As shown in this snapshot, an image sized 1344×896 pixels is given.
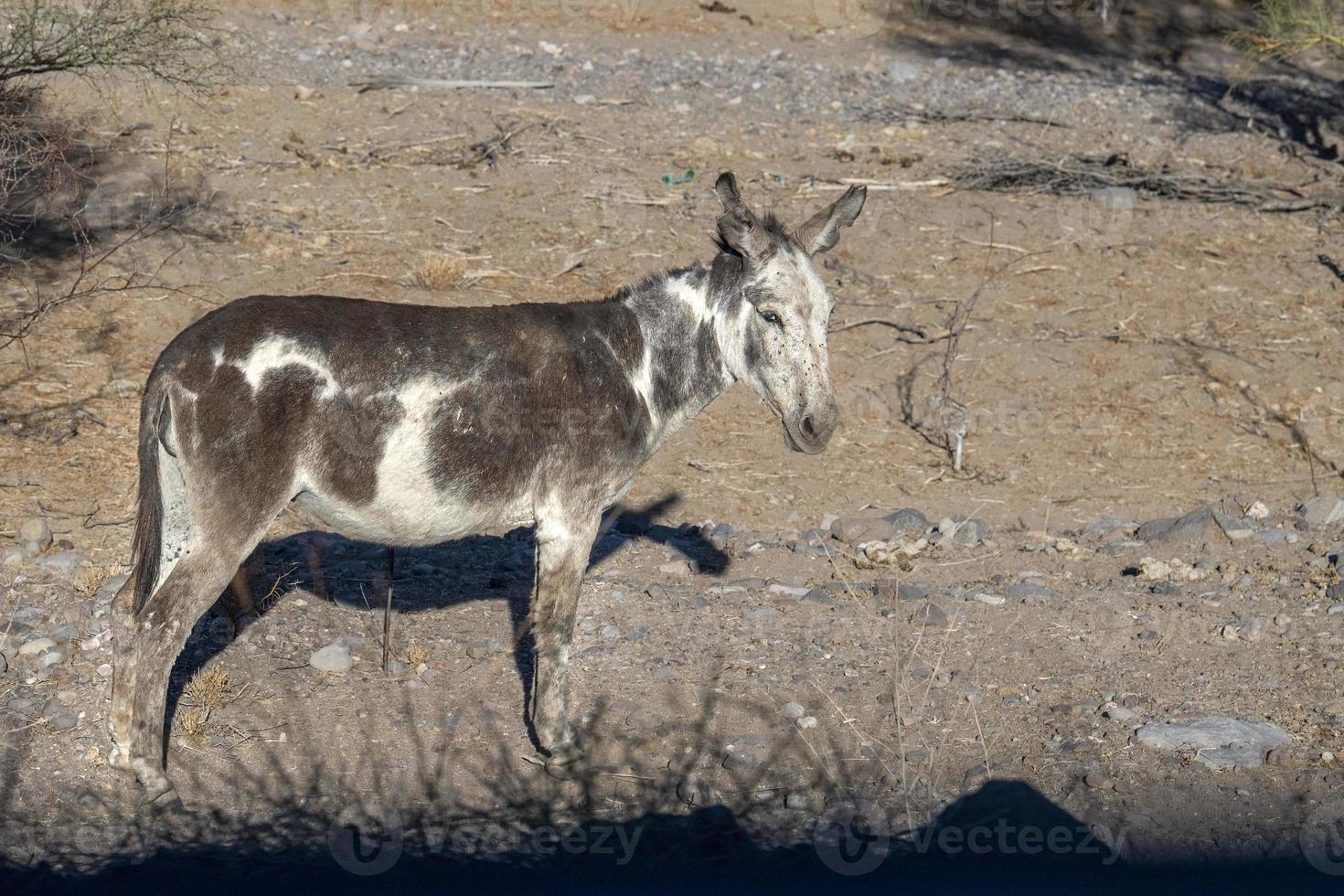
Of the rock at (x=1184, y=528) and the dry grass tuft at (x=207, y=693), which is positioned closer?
the dry grass tuft at (x=207, y=693)

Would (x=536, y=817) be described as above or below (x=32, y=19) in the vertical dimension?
below

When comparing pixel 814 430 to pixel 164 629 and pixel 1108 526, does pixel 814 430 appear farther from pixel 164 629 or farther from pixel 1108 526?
pixel 1108 526

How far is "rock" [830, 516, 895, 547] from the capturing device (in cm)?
944

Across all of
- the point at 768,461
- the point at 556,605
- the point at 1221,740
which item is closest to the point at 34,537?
the point at 556,605

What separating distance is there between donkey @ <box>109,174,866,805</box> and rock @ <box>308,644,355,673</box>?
1.26 m

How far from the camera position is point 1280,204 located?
14.6 meters

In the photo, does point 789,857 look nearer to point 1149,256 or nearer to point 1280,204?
point 1149,256

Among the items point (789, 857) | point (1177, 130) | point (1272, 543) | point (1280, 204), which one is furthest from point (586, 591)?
point (1177, 130)

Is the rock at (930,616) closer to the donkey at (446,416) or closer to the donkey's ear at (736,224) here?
the donkey at (446,416)

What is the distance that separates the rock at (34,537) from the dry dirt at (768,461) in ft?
0.26

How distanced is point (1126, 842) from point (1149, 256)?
908 cm

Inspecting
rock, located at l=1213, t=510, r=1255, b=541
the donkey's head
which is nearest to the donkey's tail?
the donkey's head

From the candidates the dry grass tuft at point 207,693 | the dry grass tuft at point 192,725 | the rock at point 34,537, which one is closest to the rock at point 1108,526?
the dry grass tuft at point 207,693

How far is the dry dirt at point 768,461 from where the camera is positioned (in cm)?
632
